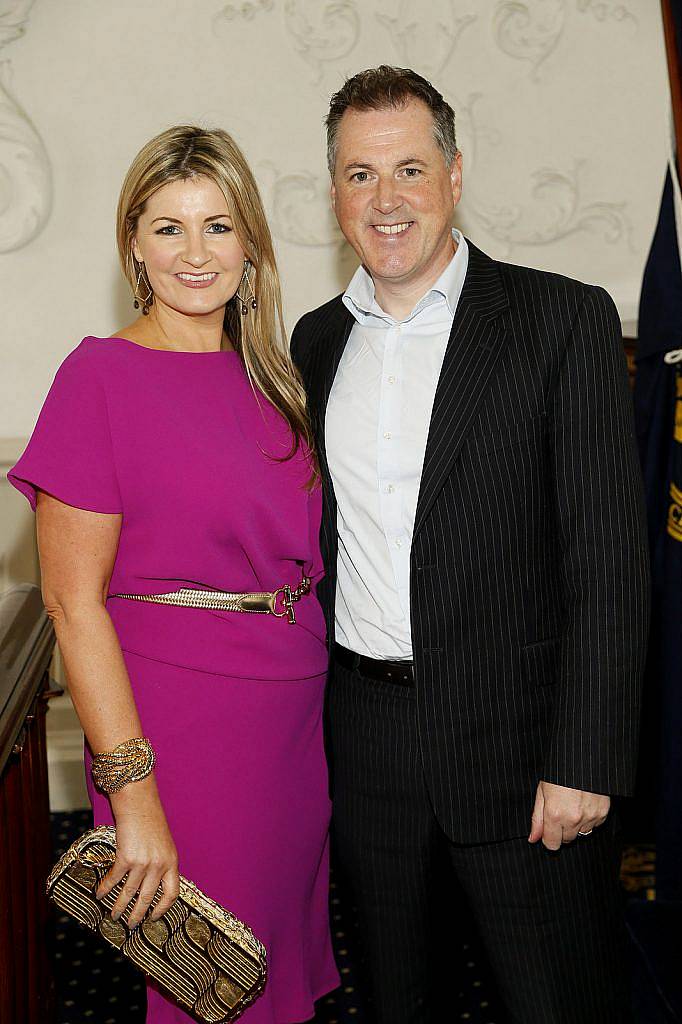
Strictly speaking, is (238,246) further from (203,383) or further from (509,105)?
(509,105)

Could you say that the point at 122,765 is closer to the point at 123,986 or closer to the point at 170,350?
the point at 170,350

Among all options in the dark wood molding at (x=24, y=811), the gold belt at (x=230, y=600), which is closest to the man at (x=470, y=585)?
the gold belt at (x=230, y=600)

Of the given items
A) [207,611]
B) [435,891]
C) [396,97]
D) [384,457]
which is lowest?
[435,891]

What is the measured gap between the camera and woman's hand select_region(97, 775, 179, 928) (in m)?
1.68

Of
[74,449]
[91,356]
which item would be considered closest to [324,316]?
[91,356]

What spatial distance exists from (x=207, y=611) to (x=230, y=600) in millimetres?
41

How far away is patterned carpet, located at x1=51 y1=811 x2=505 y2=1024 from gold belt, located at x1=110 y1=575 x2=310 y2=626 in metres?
1.07

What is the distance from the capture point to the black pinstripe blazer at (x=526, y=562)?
171 centimetres

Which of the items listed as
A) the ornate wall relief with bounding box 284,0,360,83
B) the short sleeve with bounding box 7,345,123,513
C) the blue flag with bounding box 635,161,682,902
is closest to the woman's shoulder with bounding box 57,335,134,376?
the short sleeve with bounding box 7,345,123,513

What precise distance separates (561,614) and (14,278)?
2052 millimetres

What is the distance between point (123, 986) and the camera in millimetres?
2654

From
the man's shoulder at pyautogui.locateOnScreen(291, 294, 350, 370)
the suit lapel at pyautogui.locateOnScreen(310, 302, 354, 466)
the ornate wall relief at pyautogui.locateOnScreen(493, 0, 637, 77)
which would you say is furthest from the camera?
the ornate wall relief at pyautogui.locateOnScreen(493, 0, 637, 77)

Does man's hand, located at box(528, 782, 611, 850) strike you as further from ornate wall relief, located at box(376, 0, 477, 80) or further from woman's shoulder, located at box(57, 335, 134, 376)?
ornate wall relief, located at box(376, 0, 477, 80)

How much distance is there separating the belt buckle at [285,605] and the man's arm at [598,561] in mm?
452
